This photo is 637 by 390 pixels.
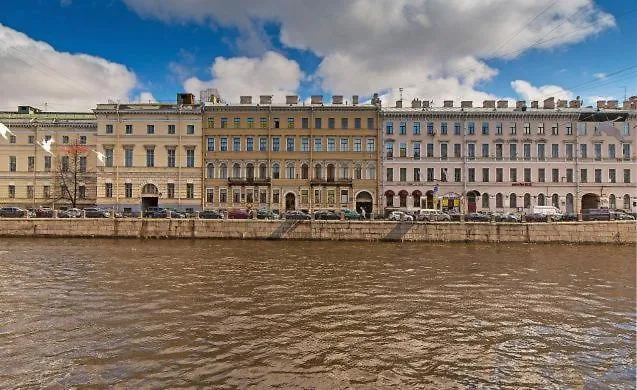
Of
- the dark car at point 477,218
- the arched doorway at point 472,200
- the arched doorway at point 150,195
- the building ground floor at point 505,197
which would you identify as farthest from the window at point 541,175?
the arched doorway at point 150,195

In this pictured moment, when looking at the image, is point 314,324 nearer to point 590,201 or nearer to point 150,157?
point 150,157

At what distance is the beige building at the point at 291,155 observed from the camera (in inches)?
1769

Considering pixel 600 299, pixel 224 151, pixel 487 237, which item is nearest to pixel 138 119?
pixel 224 151

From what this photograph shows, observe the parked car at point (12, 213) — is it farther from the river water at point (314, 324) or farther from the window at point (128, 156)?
the river water at point (314, 324)

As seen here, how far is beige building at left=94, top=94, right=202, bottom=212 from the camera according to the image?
45062 millimetres

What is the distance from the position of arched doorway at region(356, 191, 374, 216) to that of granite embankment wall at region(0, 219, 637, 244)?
44.7ft

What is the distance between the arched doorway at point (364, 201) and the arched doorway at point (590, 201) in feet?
78.5

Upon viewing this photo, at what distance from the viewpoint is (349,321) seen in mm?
10781

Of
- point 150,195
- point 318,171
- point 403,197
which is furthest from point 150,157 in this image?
point 403,197

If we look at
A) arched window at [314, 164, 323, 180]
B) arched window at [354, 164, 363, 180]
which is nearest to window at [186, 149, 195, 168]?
arched window at [314, 164, 323, 180]

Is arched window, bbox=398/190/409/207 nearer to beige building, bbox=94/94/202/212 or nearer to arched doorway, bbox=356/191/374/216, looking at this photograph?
arched doorway, bbox=356/191/374/216

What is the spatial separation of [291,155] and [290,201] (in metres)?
5.39

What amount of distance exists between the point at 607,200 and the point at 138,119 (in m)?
53.8

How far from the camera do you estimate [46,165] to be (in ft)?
151
